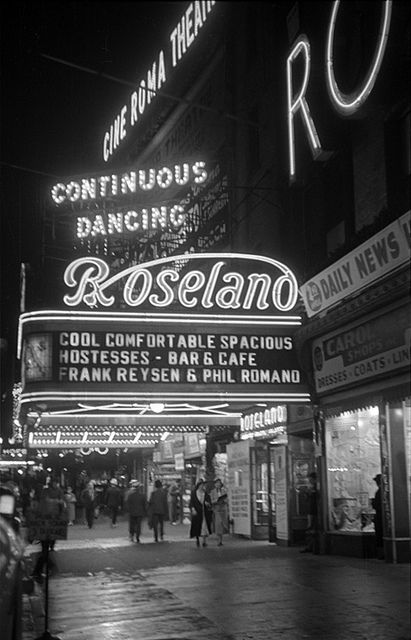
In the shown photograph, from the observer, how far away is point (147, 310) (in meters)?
18.3

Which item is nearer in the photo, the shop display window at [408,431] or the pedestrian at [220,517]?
the shop display window at [408,431]

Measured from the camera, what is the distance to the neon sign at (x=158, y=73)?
108 feet

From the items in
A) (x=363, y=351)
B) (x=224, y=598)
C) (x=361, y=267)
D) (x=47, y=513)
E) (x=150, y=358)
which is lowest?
(x=224, y=598)

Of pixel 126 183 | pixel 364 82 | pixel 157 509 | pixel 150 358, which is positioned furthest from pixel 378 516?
pixel 126 183

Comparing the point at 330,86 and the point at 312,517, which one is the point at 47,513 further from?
the point at 330,86

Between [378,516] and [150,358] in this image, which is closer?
[378,516]

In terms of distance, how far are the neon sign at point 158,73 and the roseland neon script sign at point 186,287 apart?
13301 mm

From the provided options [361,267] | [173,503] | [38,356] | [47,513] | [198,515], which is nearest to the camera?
[47,513]

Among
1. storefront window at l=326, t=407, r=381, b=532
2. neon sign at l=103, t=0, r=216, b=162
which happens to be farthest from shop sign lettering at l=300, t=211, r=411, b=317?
neon sign at l=103, t=0, r=216, b=162

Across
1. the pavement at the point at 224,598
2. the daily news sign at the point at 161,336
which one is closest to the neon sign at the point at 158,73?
the daily news sign at the point at 161,336

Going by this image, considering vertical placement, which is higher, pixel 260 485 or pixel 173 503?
pixel 260 485

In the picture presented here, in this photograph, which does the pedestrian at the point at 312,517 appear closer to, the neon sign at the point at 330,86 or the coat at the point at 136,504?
the neon sign at the point at 330,86

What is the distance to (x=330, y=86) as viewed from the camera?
1739 centimetres

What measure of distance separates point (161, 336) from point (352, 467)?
5.01 m
